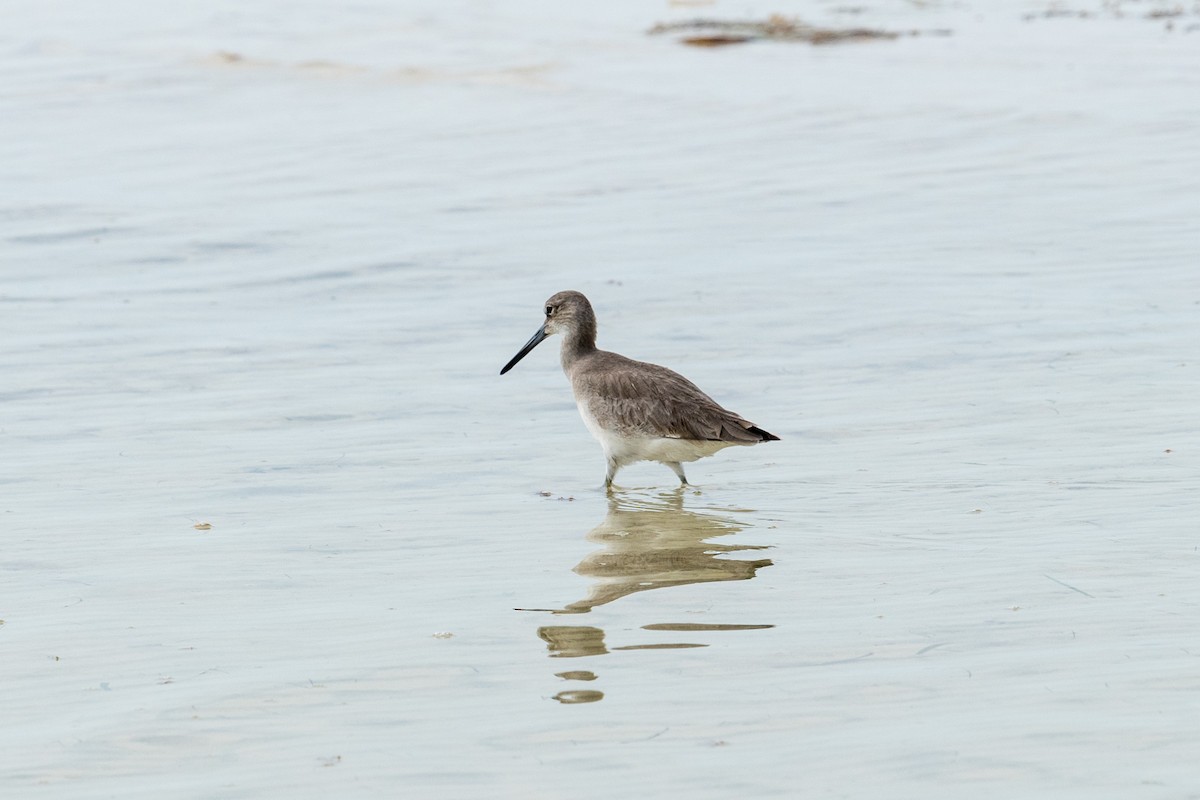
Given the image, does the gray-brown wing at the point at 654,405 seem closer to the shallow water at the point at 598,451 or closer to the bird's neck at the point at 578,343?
the shallow water at the point at 598,451

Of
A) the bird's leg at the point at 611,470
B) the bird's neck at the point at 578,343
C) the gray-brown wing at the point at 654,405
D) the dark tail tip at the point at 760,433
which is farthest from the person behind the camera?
the bird's neck at the point at 578,343

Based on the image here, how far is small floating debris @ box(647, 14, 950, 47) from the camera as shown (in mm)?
23672

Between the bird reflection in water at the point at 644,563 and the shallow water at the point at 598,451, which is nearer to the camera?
the shallow water at the point at 598,451

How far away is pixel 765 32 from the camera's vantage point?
24172 millimetres

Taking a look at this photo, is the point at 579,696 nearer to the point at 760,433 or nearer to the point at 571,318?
the point at 760,433

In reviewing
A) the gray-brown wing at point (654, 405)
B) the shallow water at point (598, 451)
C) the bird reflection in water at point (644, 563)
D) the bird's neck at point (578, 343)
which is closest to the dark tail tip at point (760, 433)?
the gray-brown wing at point (654, 405)

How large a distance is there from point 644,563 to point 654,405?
176 centimetres

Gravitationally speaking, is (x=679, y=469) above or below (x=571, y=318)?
below

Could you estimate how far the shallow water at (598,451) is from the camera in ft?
15.8

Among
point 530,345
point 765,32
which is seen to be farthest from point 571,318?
point 765,32

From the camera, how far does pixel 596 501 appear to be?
7848 mm

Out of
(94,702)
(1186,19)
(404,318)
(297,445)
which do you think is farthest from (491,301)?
(1186,19)

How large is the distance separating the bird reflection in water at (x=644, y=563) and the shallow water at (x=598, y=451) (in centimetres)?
2

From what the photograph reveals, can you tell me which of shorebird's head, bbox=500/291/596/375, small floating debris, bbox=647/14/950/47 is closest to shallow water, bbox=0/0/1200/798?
shorebird's head, bbox=500/291/596/375
